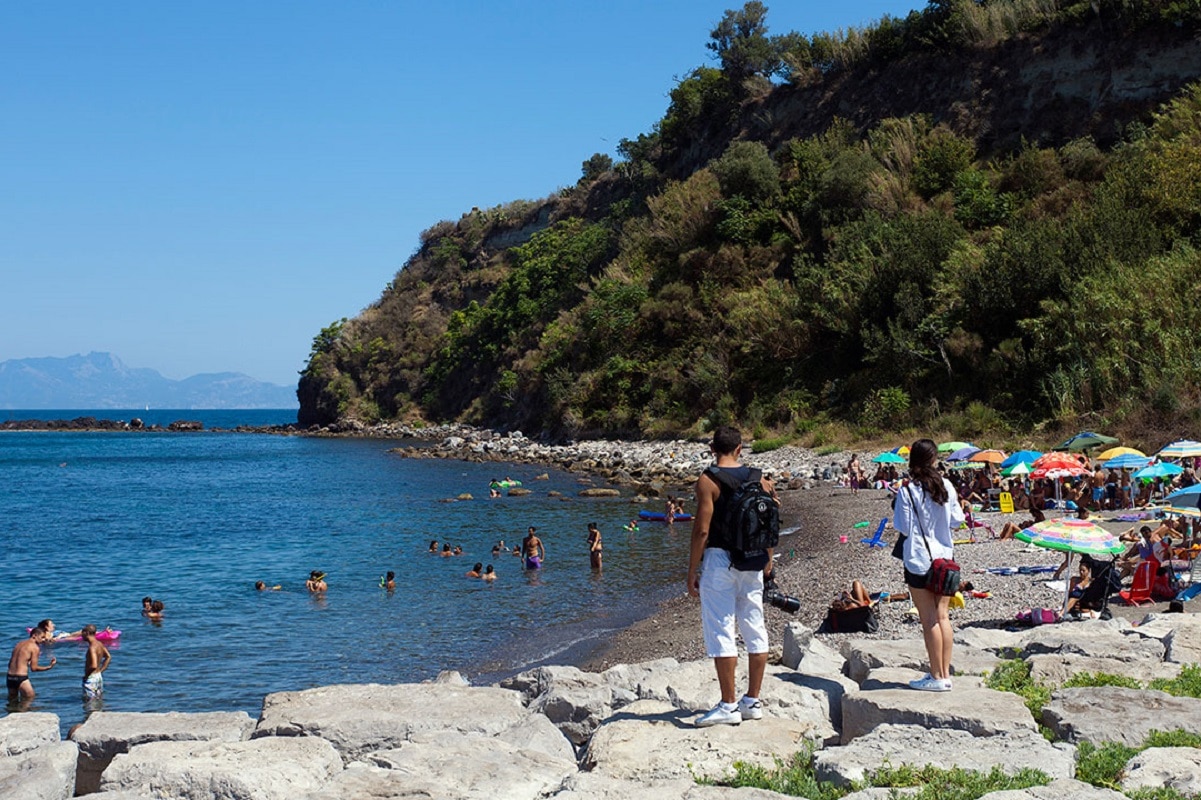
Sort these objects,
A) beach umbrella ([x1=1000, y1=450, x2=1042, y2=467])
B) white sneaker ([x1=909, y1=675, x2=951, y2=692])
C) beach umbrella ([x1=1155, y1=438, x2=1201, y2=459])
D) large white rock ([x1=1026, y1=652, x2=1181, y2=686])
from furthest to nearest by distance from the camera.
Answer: beach umbrella ([x1=1000, y1=450, x2=1042, y2=467]) < beach umbrella ([x1=1155, y1=438, x2=1201, y2=459]) < large white rock ([x1=1026, y1=652, x2=1181, y2=686]) < white sneaker ([x1=909, y1=675, x2=951, y2=692])

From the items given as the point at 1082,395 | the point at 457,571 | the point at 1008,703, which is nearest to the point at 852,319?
the point at 1082,395

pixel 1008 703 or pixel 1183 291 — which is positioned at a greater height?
pixel 1183 291

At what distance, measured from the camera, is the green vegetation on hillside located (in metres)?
33.1

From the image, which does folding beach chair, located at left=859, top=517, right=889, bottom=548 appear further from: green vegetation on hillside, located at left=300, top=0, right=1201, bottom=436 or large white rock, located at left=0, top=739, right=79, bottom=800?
large white rock, located at left=0, top=739, right=79, bottom=800

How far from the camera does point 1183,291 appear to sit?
30.1 meters

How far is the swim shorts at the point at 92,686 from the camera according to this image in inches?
555

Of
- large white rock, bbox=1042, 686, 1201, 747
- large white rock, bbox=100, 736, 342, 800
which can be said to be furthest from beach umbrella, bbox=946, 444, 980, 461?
large white rock, bbox=100, 736, 342, 800

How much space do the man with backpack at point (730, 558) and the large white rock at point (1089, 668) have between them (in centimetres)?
255

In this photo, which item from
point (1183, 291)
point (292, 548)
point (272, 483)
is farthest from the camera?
point (272, 483)

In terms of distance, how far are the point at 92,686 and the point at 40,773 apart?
25.0ft

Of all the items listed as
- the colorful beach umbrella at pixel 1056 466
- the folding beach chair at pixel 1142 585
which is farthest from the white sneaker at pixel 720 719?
the colorful beach umbrella at pixel 1056 466

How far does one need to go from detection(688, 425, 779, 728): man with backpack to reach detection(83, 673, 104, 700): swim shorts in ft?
34.1

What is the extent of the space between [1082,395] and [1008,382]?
4120mm

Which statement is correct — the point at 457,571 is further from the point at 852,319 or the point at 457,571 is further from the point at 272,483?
the point at 272,483
